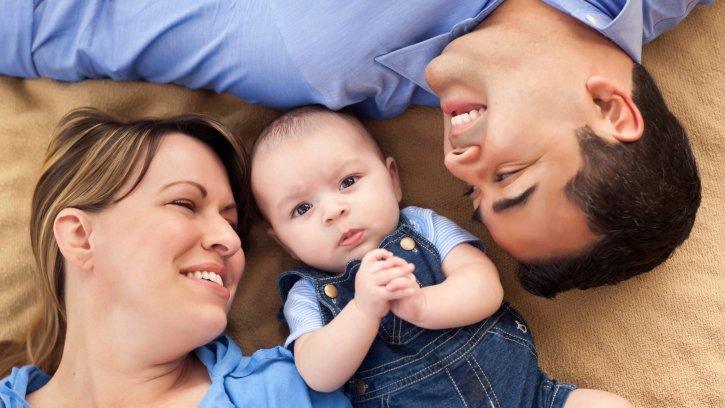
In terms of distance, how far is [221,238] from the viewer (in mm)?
1507

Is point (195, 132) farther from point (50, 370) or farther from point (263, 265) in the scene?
point (50, 370)

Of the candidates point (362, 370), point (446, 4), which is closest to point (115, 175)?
point (362, 370)

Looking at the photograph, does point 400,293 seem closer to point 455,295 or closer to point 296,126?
point 455,295

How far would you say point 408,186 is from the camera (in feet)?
6.04

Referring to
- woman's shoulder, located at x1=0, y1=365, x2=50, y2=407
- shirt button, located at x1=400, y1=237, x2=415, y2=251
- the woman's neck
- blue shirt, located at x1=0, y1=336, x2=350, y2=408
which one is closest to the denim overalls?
shirt button, located at x1=400, y1=237, x2=415, y2=251

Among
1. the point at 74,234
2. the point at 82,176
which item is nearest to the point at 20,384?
the point at 74,234

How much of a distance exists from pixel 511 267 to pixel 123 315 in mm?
890

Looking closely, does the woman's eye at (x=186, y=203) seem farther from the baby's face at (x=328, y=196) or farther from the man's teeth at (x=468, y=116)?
the man's teeth at (x=468, y=116)

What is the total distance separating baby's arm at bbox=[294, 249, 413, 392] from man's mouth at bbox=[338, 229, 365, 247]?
0.13m

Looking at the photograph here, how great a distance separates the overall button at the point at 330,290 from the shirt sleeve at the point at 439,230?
225 mm

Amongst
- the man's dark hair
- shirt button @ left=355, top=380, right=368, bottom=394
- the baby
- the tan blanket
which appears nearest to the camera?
the man's dark hair

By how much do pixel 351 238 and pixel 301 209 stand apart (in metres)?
0.14

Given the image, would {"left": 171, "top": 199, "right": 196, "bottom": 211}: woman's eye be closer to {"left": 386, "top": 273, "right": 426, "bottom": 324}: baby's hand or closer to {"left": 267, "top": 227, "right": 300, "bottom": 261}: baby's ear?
{"left": 267, "top": 227, "right": 300, "bottom": 261}: baby's ear

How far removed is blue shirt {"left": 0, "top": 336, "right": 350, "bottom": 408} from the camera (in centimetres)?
147
